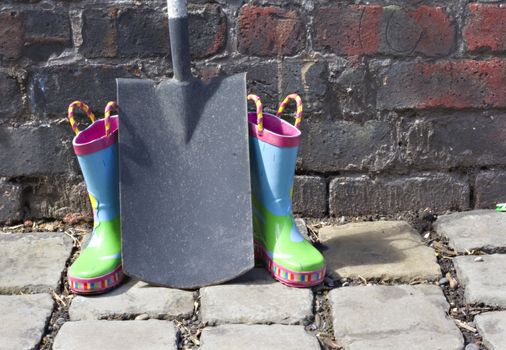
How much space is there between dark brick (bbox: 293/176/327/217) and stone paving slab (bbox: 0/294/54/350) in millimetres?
859

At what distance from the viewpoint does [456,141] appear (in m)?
2.67

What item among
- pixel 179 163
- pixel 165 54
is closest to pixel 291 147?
pixel 179 163

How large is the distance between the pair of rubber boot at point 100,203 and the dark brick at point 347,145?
2.04 ft

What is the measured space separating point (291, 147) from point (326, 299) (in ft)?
1.37

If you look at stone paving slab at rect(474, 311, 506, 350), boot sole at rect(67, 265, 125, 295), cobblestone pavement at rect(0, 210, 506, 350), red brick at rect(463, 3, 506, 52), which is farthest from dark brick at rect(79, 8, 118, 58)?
stone paving slab at rect(474, 311, 506, 350)

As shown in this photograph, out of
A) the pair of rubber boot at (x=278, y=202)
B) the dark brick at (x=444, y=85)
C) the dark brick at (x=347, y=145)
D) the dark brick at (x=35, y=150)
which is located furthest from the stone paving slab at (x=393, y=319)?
the dark brick at (x=35, y=150)

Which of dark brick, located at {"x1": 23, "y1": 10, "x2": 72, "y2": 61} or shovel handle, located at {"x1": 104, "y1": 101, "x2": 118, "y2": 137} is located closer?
shovel handle, located at {"x1": 104, "y1": 101, "x2": 118, "y2": 137}

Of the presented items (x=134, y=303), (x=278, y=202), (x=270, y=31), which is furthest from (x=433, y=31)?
(x=134, y=303)

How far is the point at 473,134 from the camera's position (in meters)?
2.66

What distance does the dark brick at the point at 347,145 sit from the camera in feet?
8.66

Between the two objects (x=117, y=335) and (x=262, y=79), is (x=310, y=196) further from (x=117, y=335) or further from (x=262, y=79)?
(x=117, y=335)

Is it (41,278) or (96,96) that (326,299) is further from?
(96,96)

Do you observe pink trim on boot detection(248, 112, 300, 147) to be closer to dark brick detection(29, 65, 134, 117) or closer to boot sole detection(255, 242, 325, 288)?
boot sole detection(255, 242, 325, 288)

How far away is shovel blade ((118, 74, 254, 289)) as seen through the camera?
2.30m
